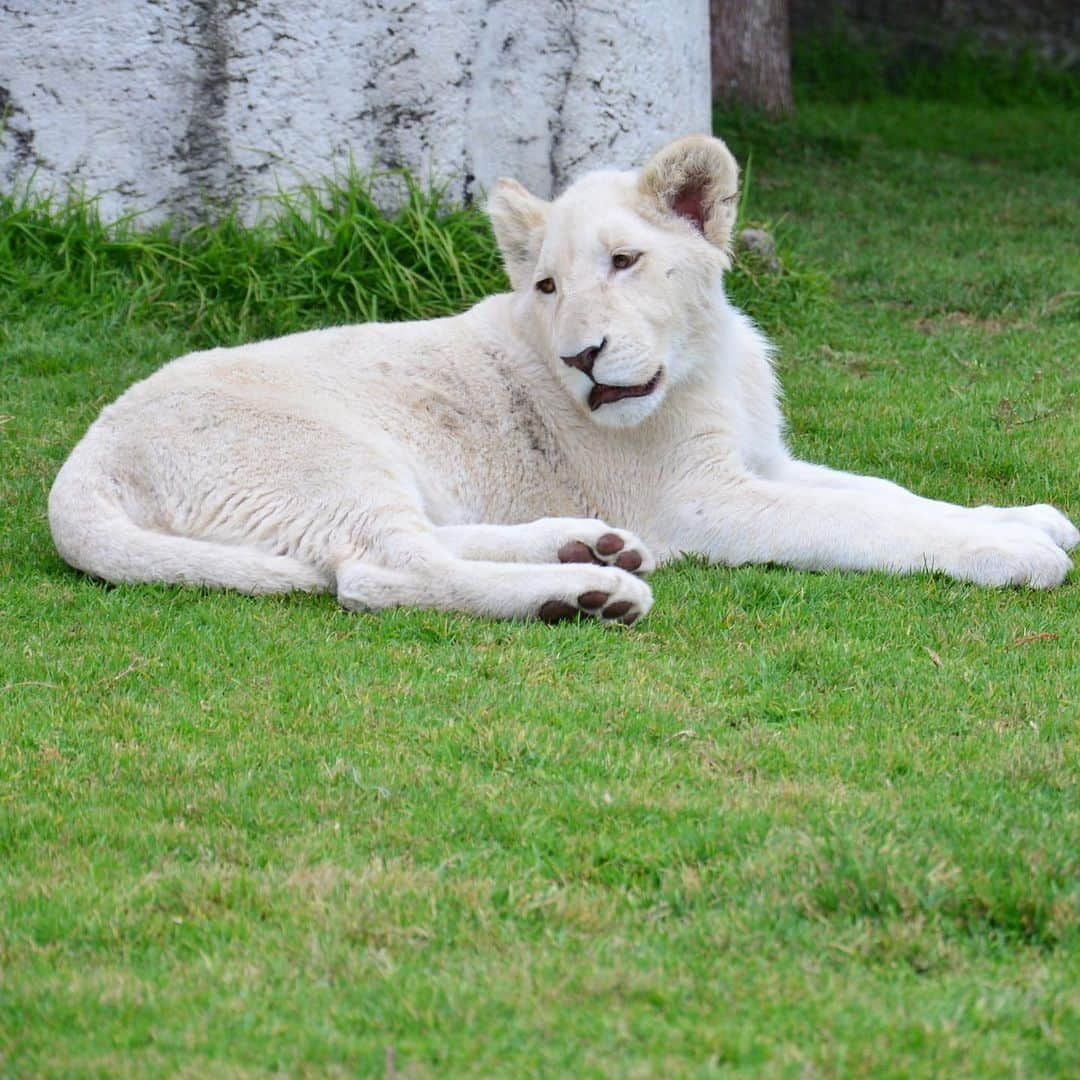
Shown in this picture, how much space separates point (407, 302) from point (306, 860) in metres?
5.38

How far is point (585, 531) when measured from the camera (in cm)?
527

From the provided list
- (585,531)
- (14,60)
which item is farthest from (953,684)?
(14,60)

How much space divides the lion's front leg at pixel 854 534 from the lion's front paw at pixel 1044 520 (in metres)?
0.07

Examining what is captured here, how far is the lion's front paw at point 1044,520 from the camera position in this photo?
568 cm

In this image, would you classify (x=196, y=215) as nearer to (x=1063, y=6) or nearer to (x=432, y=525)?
(x=432, y=525)

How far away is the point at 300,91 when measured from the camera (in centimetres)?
897

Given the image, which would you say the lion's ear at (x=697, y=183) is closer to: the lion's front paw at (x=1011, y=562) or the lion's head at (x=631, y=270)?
the lion's head at (x=631, y=270)

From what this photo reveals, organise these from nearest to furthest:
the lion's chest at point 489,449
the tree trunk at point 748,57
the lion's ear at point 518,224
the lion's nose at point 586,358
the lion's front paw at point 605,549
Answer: the lion's front paw at point 605,549 < the lion's nose at point 586,358 < the lion's chest at point 489,449 < the lion's ear at point 518,224 < the tree trunk at point 748,57

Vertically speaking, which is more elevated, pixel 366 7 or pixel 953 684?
pixel 366 7

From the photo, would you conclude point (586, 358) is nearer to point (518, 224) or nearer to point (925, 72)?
→ point (518, 224)

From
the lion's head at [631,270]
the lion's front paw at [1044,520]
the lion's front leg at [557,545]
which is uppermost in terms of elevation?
the lion's head at [631,270]

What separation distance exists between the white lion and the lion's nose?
0.4 inches

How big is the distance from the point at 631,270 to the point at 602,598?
→ 1.19 metres

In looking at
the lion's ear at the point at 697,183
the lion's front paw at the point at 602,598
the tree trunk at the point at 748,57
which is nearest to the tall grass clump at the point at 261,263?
the lion's ear at the point at 697,183
